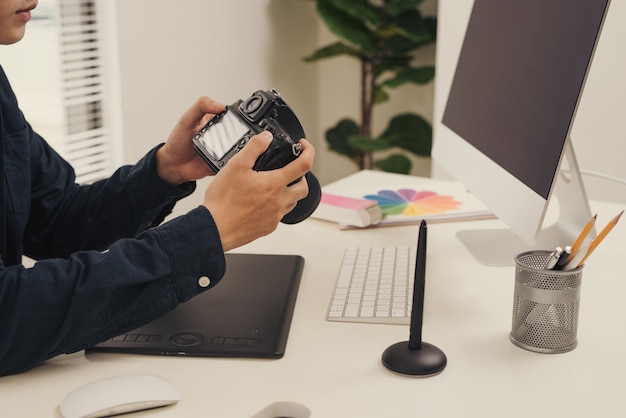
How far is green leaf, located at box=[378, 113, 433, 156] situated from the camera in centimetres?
323

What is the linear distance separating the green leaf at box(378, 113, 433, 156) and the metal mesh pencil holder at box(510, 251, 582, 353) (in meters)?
2.25

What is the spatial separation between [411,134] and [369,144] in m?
0.22

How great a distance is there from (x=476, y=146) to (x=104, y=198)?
2.03 ft

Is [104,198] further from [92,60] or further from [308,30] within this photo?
[308,30]

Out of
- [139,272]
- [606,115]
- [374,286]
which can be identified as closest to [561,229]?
[374,286]

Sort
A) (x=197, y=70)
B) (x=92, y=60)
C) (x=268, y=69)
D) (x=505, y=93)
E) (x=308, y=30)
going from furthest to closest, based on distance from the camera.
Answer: (x=308, y=30) < (x=268, y=69) < (x=197, y=70) < (x=92, y=60) < (x=505, y=93)

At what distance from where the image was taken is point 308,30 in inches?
138

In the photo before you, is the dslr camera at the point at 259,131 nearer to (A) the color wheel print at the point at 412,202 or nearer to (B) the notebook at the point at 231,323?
(B) the notebook at the point at 231,323

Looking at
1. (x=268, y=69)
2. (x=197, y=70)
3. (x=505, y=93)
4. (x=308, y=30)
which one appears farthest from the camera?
(x=308, y=30)

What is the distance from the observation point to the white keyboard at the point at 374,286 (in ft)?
3.55

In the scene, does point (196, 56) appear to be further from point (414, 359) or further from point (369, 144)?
point (414, 359)

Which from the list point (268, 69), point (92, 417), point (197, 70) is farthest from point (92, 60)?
point (92, 417)

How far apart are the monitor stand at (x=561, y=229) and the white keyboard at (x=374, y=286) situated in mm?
125

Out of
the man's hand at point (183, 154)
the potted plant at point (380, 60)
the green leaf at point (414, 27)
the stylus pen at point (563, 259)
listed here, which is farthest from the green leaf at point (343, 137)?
the stylus pen at point (563, 259)
